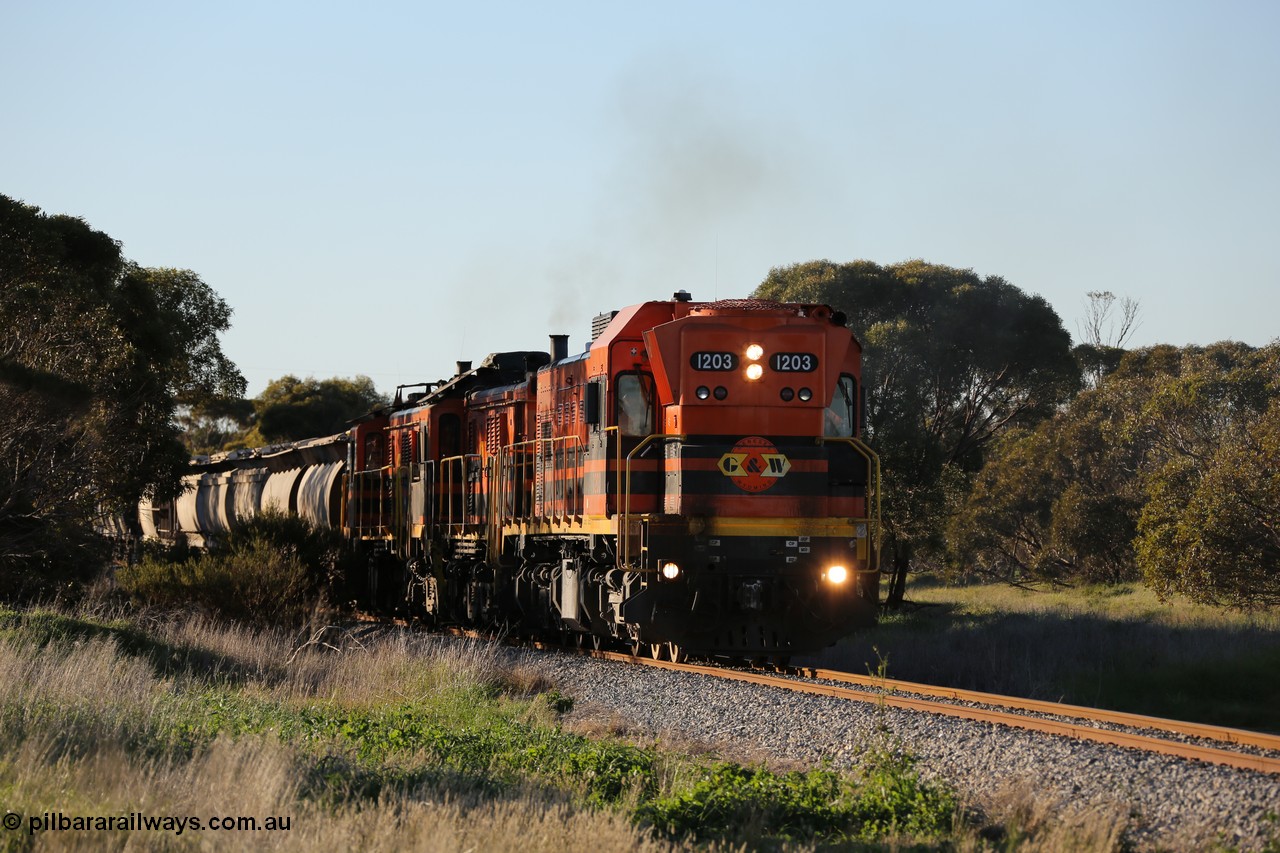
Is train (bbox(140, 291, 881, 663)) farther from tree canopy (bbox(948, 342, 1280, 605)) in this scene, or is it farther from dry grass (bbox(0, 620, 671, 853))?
tree canopy (bbox(948, 342, 1280, 605))

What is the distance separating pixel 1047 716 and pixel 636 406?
18.5ft

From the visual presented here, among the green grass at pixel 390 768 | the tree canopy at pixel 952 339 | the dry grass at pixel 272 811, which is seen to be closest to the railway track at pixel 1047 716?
the green grass at pixel 390 768

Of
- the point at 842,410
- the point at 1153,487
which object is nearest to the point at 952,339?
the point at 1153,487

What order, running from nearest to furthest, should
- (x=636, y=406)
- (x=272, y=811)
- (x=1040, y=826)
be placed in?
(x=272, y=811)
(x=1040, y=826)
(x=636, y=406)

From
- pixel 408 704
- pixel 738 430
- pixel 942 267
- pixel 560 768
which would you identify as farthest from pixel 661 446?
pixel 942 267

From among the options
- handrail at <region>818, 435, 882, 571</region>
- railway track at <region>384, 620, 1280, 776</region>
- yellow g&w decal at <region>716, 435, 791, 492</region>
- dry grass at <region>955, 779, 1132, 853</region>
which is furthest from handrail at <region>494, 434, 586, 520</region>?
dry grass at <region>955, 779, 1132, 853</region>

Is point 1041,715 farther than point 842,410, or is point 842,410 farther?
point 842,410

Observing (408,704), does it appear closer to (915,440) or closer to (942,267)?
(915,440)

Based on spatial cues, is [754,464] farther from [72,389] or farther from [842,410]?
[72,389]

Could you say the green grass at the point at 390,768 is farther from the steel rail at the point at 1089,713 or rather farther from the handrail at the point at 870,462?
the handrail at the point at 870,462

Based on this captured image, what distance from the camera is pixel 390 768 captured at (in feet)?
30.2

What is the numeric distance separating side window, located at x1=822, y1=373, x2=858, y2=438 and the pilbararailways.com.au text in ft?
31.0

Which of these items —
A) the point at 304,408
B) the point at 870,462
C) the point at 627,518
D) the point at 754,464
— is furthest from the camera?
the point at 304,408

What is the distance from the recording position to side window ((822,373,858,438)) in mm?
15609
